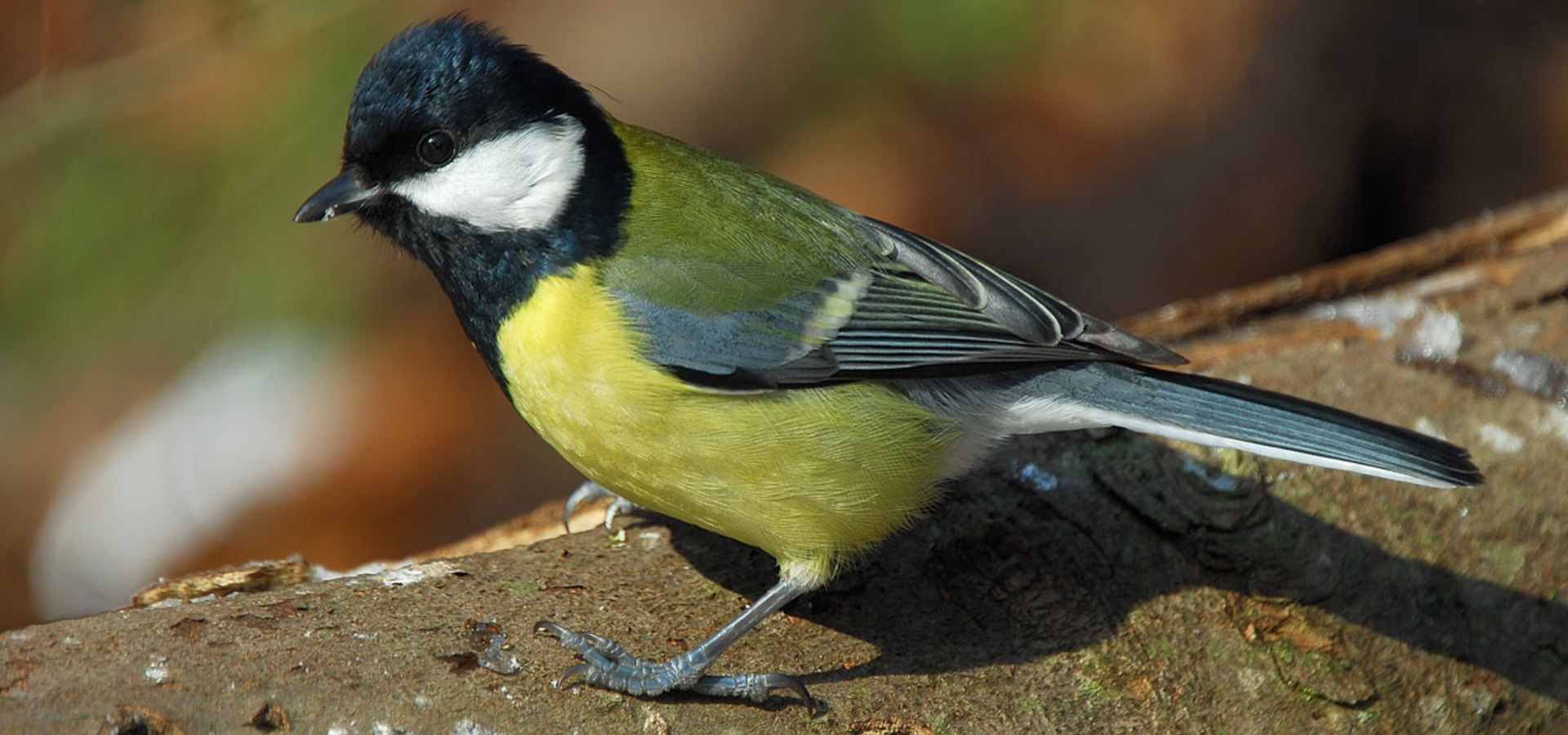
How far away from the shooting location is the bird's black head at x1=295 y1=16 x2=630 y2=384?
8.19 feet

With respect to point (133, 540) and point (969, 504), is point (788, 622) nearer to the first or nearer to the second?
point (969, 504)

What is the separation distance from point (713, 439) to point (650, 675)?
46 centimetres

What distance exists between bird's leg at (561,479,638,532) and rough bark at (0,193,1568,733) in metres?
0.07

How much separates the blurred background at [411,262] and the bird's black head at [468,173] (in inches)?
85.7

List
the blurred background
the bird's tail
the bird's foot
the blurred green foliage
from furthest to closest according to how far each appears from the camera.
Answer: the blurred green foliage, the blurred background, the bird's tail, the bird's foot

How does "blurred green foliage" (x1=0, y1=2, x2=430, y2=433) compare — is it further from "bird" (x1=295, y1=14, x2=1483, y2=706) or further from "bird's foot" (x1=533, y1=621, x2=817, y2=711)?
"bird's foot" (x1=533, y1=621, x2=817, y2=711)

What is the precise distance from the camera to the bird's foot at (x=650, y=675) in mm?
2213

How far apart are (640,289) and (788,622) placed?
0.74 meters

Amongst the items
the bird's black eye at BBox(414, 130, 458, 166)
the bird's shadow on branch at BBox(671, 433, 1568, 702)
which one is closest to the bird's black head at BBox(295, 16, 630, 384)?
the bird's black eye at BBox(414, 130, 458, 166)

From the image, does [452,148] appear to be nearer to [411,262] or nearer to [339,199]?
[339,199]

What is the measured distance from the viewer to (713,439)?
2.44 meters

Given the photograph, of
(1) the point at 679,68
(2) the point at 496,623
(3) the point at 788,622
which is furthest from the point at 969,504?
(1) the point at 679,68

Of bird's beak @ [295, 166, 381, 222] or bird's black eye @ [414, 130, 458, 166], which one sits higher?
bird's black eye @ [414, 130, 458, 166]

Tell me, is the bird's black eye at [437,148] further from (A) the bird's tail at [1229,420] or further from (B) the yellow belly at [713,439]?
(A) the bird's tail at [1229,420]
